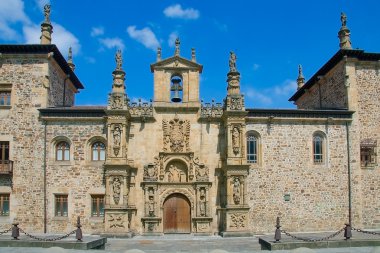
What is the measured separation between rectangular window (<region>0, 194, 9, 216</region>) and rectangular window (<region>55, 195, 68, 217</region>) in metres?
2.82

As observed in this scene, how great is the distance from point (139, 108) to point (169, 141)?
280 centimetres

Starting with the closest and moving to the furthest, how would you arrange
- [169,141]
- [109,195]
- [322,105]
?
[109,195], [169,141], [322,105]

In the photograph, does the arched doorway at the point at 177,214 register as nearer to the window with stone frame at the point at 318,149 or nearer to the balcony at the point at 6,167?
the window with stone frame at the point at 318,149

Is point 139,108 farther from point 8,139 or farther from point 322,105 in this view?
point 322,105

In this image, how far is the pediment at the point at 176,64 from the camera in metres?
26.7

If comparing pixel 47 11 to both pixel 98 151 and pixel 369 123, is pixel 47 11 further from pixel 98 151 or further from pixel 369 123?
pixel 369 123

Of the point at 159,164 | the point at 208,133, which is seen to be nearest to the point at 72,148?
the point at 159,164

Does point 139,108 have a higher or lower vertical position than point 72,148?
higher

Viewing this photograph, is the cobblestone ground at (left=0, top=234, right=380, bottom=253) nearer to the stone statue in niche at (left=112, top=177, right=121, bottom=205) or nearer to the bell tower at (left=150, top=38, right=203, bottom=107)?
the stone statue in niche at (left=112, top=177, right=121, bottom=205)

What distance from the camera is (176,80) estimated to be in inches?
1053

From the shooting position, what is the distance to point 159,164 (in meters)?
25.6

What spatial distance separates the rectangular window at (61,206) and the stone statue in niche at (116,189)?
3235 millimetres

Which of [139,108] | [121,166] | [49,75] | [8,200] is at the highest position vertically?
[49,75]

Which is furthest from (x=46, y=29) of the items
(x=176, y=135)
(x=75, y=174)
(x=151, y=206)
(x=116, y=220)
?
(x=151, y=206)
